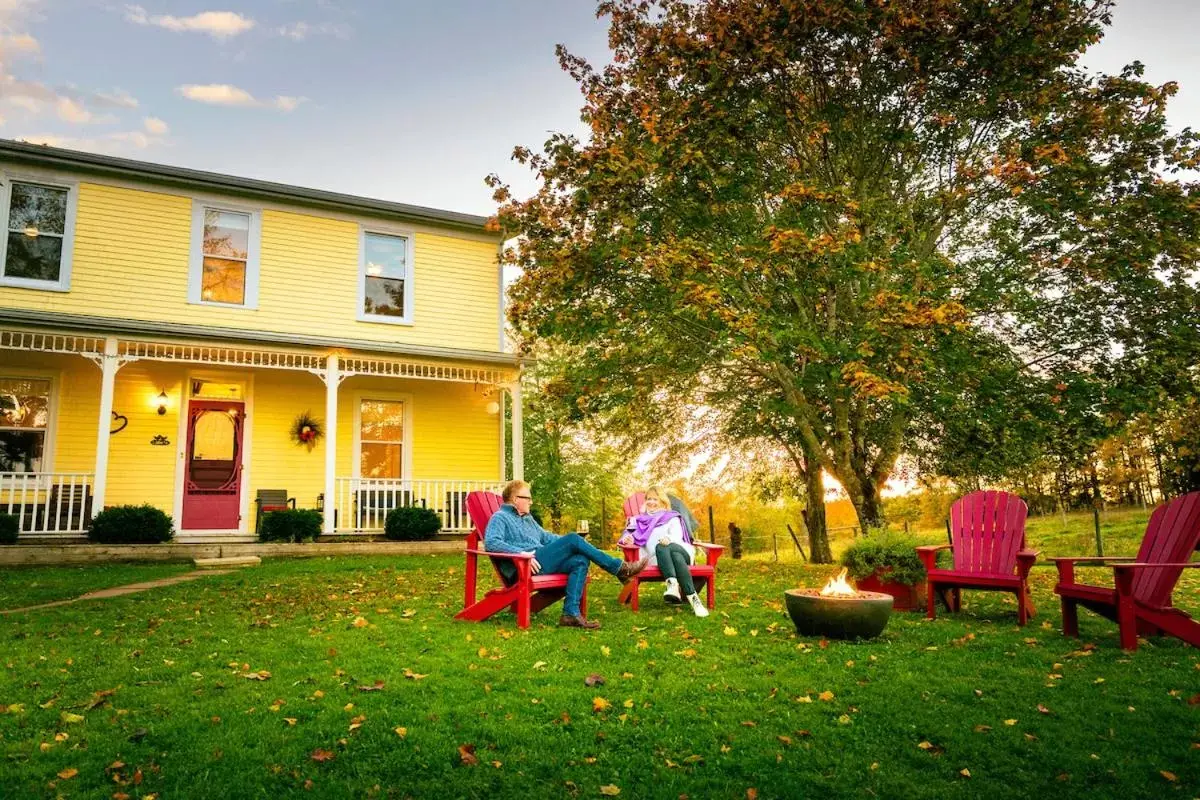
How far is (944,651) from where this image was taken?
525 centimetres

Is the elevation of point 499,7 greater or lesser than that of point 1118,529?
greater

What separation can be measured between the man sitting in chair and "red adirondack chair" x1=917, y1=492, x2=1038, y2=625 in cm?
260

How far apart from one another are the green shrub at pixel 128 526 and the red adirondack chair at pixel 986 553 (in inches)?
402

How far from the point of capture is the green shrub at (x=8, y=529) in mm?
10461

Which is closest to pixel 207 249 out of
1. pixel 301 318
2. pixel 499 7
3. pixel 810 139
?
pixel 301 318

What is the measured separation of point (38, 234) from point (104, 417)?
3.34m

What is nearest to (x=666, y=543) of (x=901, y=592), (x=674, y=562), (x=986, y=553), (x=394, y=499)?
(x=674, y=562)

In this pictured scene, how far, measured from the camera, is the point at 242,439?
13.4 m

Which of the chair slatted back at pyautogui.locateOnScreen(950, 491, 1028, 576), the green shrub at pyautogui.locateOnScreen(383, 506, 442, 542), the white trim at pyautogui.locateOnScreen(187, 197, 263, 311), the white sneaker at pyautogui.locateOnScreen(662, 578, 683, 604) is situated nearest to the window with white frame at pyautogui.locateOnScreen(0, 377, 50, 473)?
the white trim at pyautogui.locateOnScreen(187, 197, 263, 311)

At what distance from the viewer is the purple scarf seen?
720 centimetres

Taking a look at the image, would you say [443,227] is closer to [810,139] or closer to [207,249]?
[207,249]

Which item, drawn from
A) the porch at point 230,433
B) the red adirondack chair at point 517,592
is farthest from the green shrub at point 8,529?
the red adirondack chair at point 517,592

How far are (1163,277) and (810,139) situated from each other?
5373 mm

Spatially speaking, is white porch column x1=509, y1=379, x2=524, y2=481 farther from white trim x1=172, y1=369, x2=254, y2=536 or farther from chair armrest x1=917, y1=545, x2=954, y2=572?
chair armrest x1=917, y1=545, x2=954, y2=572
